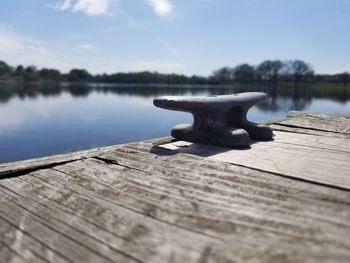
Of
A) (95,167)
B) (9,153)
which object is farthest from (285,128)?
(9,153)

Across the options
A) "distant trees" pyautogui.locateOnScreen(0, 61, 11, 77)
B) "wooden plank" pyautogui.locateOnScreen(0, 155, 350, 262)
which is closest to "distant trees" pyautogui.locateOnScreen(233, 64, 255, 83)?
"distant trees" pyautogui.locateOnScreen(0, 61, 11, 77)

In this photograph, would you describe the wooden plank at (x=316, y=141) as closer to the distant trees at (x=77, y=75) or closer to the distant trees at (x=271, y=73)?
the distant trees at (x=271, y=73)

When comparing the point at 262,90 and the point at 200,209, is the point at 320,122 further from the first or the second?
the point at 262,90

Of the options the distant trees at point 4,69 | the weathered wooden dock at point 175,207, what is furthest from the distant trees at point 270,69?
the distant trees at point 4,69

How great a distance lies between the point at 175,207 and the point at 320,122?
11.0 feet

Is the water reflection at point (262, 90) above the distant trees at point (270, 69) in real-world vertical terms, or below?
below

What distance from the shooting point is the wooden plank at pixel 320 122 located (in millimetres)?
3858

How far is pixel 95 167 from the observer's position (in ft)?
7.26

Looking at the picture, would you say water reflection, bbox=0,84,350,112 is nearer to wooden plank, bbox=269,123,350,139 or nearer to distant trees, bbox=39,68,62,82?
wooden plank, bbox=269,123,350,139

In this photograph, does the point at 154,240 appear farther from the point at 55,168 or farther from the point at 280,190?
the point at 55,168

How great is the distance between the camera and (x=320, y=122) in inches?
169

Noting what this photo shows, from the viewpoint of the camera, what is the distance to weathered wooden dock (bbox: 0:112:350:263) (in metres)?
1.22

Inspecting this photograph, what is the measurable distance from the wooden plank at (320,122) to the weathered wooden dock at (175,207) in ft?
4.38

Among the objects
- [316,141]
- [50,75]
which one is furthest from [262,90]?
[50,75]
